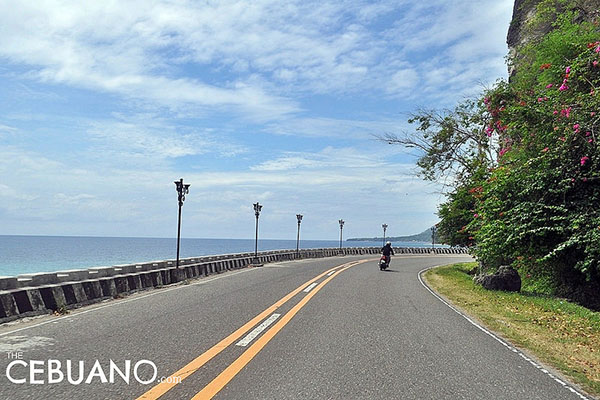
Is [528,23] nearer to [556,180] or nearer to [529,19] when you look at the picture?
[529,19]

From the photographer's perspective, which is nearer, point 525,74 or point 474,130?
point 525,74

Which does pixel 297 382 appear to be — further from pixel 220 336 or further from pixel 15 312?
pixel 15 312

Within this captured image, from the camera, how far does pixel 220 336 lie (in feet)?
26.2

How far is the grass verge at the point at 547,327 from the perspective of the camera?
7184 mm

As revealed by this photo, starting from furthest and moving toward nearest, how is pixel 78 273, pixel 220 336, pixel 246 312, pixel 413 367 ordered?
pixel 78 273, pixel 246 312, pixel 220 336, pixel 413 367

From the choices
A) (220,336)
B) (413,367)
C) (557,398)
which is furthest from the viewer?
(220,336)

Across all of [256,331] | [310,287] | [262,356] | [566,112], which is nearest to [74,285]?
[256,331]

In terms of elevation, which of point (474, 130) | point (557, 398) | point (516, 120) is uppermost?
point (474, 130)

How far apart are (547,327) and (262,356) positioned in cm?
750

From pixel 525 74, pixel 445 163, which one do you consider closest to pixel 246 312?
pixel 525 74

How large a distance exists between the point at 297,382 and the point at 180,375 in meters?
1.40

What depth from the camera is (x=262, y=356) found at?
6.68 m

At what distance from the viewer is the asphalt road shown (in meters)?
5.25

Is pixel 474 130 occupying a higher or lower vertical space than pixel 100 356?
higher
